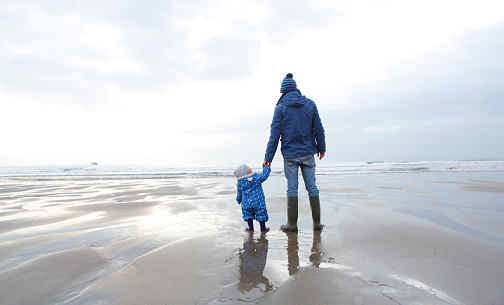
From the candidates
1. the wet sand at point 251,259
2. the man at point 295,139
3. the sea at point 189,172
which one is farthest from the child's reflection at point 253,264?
the sea at point 189,172

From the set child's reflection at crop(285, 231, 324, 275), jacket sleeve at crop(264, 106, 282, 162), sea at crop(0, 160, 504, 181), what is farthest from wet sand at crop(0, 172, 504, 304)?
sea at crop(0, 160, 504, 181)

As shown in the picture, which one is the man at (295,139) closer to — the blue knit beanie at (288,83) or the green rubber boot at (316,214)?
the green rubber boot at (316,214)

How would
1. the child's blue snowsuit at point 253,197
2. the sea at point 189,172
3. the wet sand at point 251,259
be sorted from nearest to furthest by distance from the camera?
the wet sand at point 251,259 → the child's blue snowsuit at point 253,197 → the sea at point 189,172

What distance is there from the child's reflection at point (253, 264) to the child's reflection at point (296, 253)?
0.80 ft

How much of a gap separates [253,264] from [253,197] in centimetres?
134

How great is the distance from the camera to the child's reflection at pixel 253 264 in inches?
70.3

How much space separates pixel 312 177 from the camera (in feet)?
11.5

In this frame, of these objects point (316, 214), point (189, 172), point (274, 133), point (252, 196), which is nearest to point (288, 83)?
point (274, 133)

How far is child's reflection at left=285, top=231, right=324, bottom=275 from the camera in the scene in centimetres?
211

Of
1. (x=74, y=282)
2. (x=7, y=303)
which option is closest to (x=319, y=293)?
(x=74, y=282)

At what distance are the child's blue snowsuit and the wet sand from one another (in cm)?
30

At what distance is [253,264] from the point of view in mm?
2174

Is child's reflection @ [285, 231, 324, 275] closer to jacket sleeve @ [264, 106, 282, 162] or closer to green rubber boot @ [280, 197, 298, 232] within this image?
green rubber boot @ [280, 197, 298, 232]

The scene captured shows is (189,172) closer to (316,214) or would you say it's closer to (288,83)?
(288,83)
